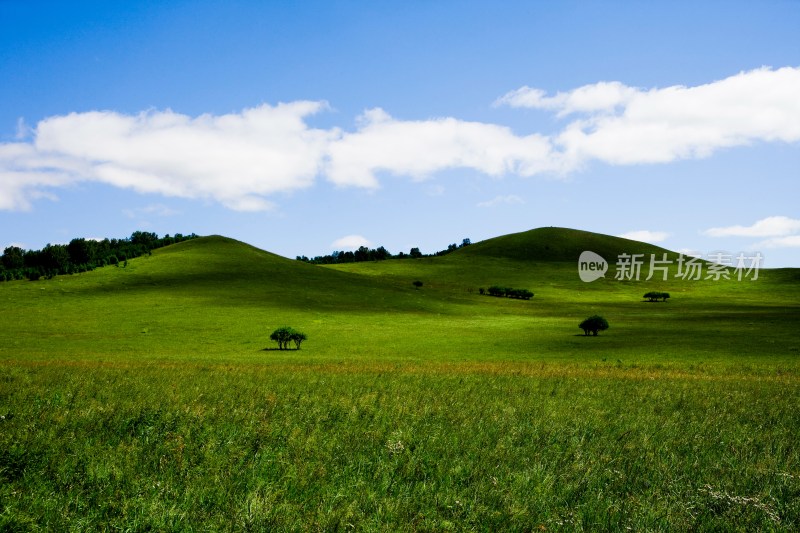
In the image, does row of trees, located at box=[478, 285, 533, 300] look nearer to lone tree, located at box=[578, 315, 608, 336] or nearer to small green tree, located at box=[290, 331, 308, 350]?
lone tree, located at box=[578, 315, 608, 336]

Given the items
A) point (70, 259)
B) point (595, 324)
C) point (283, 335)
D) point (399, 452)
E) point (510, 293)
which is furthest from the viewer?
point (70, 259)

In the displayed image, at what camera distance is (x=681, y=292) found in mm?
149750

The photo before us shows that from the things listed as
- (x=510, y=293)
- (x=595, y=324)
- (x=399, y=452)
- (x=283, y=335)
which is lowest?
(x=283, y=335)

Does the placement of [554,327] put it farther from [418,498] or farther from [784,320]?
[418,498]

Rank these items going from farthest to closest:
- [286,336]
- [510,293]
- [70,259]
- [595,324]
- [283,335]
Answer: [70,259]
[510,293]
[595,324]
[286,336]
[283,335]

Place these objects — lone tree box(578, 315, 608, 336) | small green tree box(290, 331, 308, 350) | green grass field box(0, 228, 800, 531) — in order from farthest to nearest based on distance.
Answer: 1. lone tree box(578, 315, 608, 336)
2. small green tree box(290, 331, 308, 350)
3. green grass field box(0, 228, 800, 531)

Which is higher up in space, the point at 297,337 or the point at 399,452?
the point at 399,452

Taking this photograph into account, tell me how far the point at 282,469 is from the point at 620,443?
273 inches

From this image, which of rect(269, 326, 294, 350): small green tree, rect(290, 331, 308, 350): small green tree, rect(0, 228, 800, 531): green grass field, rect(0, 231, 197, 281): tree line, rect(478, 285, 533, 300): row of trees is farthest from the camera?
rect(478, 285, 533, 300): row of trees

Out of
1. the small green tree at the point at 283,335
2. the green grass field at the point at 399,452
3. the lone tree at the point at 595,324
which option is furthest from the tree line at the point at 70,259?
the green grass field at the point at 399,452

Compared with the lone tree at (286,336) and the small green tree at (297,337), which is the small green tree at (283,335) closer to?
the lone tree at (286,336)

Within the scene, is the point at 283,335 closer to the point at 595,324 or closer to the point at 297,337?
the point at 297,337

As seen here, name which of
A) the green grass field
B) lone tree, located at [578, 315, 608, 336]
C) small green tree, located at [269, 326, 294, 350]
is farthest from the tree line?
the green grass field

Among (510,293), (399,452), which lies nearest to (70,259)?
(510,293)
